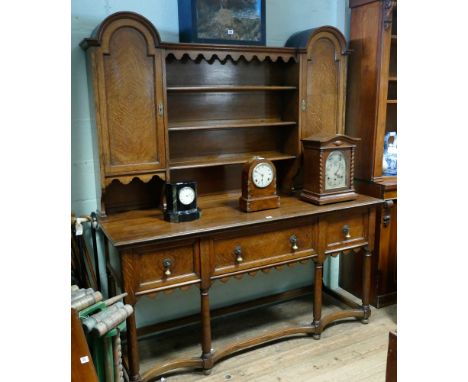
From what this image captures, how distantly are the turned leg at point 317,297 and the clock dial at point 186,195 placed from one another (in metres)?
0.84

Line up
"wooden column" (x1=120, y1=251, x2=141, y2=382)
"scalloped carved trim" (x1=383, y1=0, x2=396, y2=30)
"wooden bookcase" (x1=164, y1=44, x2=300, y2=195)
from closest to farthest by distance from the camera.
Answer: "wooden column" (x1=120, y1=251, x2=141, y2=382)
"wooden bookcase" (x1=164, y1=44, x2=300, y2=195)
"scalloped carved trim" (x1=383, y1=0, x2=396, y2=30)

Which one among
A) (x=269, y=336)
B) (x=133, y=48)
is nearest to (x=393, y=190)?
(x=269, y=336)

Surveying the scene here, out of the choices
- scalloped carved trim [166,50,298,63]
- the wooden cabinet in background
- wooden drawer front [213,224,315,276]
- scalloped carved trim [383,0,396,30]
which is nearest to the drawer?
wooden drawer front [213,224,315,276]

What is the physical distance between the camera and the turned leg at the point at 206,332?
213 cm

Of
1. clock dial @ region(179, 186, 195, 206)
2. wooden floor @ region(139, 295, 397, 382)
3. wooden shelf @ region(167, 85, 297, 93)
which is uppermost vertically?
wooden shelf @ region(167, 85, 297, 93)

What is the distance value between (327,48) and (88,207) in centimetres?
172

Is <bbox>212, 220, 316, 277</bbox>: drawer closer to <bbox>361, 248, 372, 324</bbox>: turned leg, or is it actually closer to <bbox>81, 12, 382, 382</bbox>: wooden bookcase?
<bbox>81, 12, 382, 382</bbox>: wooden bookcase

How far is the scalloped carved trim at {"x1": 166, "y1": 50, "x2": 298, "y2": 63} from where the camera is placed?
220cm

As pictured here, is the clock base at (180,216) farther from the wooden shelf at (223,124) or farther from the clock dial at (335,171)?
the clock dial at (335,171)

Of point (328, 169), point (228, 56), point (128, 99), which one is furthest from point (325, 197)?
point (128, 99)

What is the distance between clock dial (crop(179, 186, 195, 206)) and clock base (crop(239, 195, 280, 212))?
0.30 m

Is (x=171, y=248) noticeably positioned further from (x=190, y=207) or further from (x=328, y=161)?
(x=328, y=161)

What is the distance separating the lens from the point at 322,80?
2.61 metres

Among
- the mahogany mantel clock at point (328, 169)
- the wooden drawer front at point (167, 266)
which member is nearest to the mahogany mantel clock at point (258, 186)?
the mahogany mantel clock at point (328, 169)
